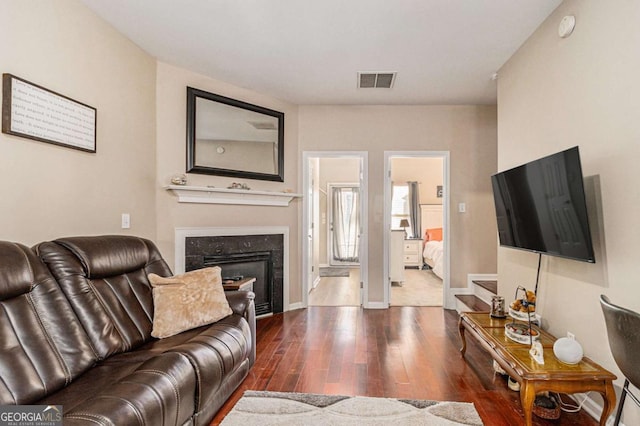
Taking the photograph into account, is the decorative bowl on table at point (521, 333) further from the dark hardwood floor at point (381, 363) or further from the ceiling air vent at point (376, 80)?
the ceiling air vent at point (376, 80)

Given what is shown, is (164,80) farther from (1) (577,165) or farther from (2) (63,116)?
(1) (577,165)

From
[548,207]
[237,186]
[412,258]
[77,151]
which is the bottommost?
[412,258]

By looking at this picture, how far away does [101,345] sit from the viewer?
→ 5.98 feet

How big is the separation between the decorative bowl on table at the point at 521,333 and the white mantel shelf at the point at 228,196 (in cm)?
275

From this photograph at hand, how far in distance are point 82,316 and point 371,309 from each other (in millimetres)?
3299

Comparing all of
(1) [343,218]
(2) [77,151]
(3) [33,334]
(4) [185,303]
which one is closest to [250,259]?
(4) [185,303]

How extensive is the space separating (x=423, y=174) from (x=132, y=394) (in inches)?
304

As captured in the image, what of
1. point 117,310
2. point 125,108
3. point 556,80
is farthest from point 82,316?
point 556,80

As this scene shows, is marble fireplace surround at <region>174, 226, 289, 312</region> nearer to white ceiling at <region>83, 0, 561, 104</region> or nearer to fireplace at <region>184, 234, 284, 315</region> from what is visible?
fireplace at <region>184, 234, 284, 315</region>

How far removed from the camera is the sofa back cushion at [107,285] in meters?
1.85

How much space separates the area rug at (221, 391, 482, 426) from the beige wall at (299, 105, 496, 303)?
2371 millimetres

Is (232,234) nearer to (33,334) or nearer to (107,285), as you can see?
(107,285)

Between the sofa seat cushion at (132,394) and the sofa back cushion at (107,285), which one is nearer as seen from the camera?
the sofa seat cushion at (132,394)

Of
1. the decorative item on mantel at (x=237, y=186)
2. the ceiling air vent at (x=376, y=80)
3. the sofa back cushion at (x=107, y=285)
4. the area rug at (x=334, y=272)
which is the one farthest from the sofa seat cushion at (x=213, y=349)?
the area rug at (x=334, y=272)
